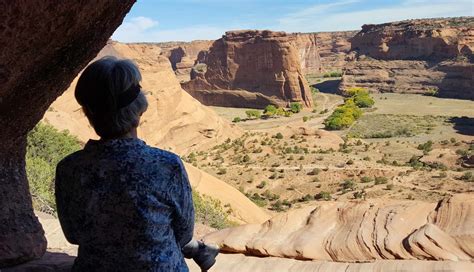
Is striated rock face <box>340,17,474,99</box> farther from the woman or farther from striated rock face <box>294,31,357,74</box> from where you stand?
the woman

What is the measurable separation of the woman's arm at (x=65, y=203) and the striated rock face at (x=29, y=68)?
2.64 ft

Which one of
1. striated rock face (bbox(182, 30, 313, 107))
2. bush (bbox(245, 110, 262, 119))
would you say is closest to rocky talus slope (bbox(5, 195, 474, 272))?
bush (bbox(245, 110, 262, 119))

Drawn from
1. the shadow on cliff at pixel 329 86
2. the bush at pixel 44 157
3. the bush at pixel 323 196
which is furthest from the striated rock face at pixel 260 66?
the bush at pixel 44 157

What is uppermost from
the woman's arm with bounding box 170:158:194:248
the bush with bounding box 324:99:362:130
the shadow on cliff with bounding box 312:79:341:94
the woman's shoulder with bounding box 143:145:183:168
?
the woman's shoulder with bounding box 143:145:183:168

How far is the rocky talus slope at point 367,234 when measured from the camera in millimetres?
4508

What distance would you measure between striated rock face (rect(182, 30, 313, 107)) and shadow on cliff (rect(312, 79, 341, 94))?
683 inches

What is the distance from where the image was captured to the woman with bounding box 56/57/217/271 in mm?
1997

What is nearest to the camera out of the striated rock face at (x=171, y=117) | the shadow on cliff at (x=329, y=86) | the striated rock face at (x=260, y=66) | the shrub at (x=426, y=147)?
the striated rock face at (x=171, y=117)

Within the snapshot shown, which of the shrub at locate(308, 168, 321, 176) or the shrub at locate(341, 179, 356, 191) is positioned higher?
the shrub at locate(308, 168, 321, 176)

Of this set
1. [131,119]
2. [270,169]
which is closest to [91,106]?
[131,119]

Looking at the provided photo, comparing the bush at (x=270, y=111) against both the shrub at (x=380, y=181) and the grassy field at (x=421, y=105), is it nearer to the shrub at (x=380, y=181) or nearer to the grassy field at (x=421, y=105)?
the grassy field at (x=421, y=105)

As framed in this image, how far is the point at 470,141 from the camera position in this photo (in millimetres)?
36688

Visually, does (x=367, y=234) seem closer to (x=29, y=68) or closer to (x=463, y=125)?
(x=29, y=68)

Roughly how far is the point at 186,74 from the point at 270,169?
2575 inches
